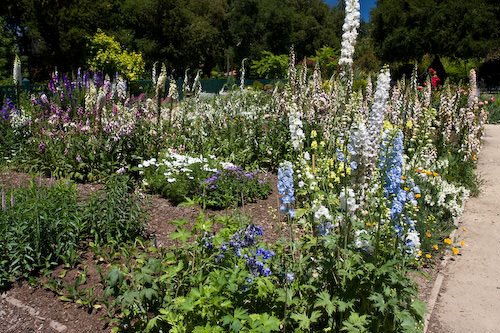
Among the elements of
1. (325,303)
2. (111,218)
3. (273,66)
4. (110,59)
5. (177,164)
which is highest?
(273,66)

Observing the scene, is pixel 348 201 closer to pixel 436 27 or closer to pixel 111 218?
pixel 111 218

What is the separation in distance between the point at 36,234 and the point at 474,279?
4.35 meters

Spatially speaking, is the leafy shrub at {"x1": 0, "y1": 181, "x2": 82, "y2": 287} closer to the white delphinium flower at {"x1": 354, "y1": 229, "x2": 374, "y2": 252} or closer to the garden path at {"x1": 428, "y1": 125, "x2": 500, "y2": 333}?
the white delphinium flower at {"x1": 354, "y1": 229, "x2": 374, "y2": 252}

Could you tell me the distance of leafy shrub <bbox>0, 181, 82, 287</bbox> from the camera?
3309mm

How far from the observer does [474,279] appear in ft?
13.7

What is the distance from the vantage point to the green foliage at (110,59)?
22609 millimetres

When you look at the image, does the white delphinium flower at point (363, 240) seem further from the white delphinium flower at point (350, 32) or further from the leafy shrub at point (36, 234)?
the leafy shrub at point (36, 234)

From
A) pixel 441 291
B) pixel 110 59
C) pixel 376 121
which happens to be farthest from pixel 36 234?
pixel 110 59

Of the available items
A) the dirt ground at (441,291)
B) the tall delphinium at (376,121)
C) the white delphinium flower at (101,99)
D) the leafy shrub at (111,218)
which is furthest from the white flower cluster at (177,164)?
the tall delphinium at (376,121)

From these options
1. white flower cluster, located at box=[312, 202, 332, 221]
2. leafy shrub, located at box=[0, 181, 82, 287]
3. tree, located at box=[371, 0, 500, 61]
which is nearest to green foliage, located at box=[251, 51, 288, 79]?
tree, located at box=[371, 0, 500, 61]

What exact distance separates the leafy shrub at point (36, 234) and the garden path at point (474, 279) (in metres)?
3.30

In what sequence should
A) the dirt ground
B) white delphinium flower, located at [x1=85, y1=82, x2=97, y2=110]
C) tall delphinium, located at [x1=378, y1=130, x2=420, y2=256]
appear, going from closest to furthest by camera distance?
tall delphinium, located at [x1=378, y1=130, x2=420, y2=256] < the dirt ground < white delphinium flower, located at [x1=85, y1=82, x2=97, y2=110]

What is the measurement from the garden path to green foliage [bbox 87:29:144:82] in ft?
65.5

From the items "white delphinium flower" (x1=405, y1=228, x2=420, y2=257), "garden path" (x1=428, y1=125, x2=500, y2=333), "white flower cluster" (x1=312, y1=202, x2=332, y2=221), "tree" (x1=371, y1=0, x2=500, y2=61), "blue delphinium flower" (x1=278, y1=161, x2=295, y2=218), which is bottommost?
"garden path" (x1=428, y1=125, x2=500, y2=333)
